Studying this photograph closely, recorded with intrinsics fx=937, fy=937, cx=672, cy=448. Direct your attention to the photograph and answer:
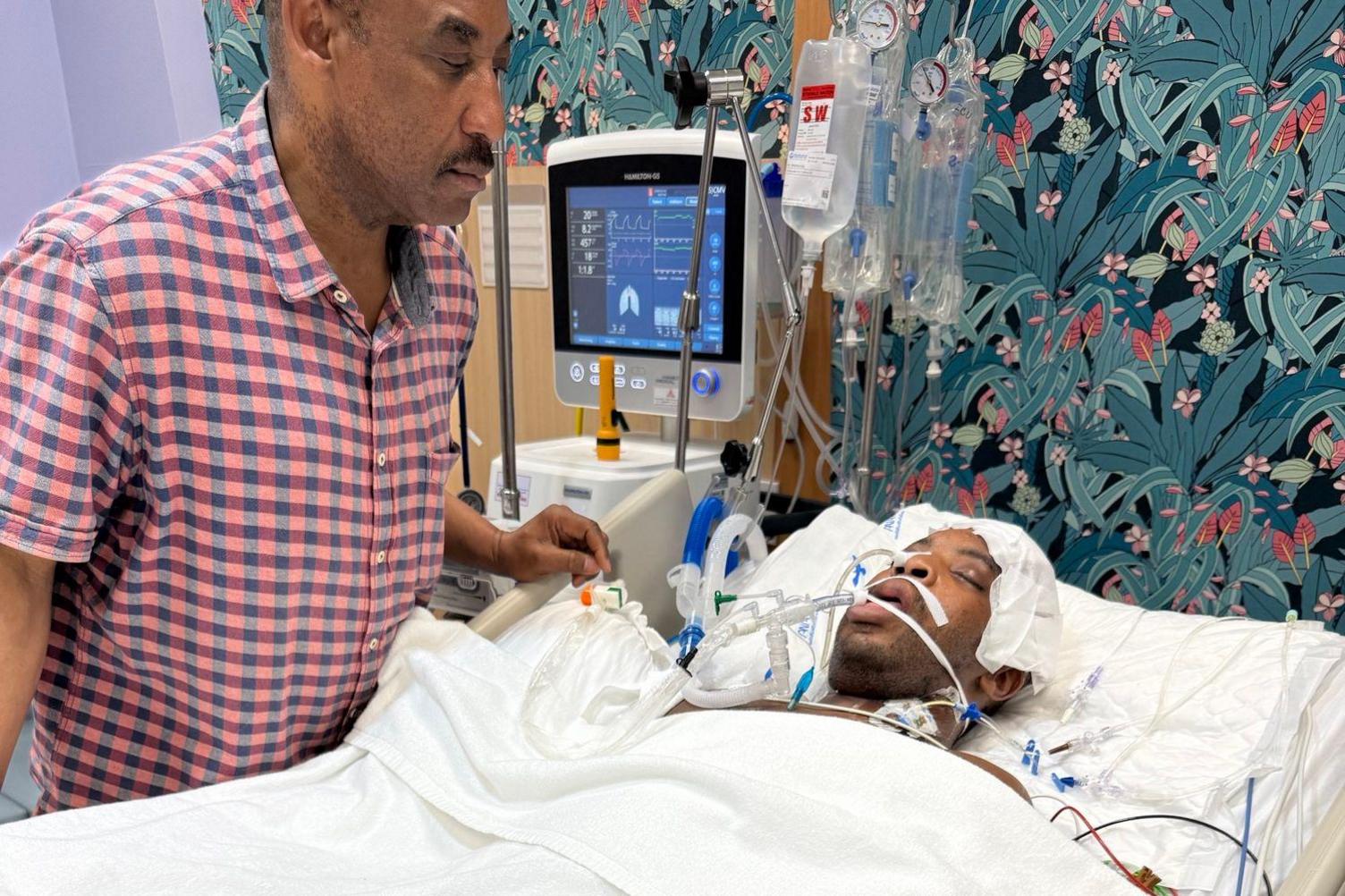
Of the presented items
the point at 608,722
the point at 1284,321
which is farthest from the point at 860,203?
the point at 608,722

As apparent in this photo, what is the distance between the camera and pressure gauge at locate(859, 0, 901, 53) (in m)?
1.68

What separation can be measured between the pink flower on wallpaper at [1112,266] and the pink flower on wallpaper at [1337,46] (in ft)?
1.54

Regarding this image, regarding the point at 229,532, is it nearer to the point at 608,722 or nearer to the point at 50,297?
the point at 50,297

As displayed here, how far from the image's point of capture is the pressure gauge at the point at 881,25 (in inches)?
66.3

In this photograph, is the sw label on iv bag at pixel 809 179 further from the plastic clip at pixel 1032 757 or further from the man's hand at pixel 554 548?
the plastic clip at pixel 1032 757

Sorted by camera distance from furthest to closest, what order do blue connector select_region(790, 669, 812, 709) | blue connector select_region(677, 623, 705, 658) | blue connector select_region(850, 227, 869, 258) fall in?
blue connector select_region(850, 227, 869, 258), blue connector select_region(677, 623, 705, 658), blue connector select_region(790, 669, 812, 709)

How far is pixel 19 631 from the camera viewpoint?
3.11ft

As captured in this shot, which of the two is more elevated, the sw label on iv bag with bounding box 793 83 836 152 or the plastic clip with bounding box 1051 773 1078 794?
the sw label on iv bag with bounding box 793 83 836 152

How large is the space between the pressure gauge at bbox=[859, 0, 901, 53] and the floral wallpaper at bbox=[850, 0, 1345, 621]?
0.39 meters

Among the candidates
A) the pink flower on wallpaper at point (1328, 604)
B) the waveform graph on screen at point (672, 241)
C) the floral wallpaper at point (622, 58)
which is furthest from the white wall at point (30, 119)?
the pink flower on wallpaper at point (1328, 604)

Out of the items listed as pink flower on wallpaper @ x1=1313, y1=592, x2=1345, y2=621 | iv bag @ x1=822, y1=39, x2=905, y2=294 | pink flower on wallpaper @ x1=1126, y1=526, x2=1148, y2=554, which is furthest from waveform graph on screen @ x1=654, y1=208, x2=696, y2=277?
pink flower on wallpaper @ x1=1313, y1=592, x2=1345, y2=621

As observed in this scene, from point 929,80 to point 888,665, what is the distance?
1.06 metres

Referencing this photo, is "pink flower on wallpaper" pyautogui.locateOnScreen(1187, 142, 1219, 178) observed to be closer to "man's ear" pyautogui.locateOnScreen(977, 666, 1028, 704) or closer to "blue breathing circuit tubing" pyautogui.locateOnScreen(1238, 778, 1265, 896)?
"man's ear" pyautogui.locateOnScreen(977, 666, 1028, 704)

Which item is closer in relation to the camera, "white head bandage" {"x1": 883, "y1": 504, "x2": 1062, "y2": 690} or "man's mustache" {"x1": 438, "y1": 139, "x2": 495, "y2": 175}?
"man's mustache" {"x1": 438, "y1": 139, "x2": 495, "y2": 175}
